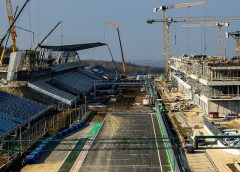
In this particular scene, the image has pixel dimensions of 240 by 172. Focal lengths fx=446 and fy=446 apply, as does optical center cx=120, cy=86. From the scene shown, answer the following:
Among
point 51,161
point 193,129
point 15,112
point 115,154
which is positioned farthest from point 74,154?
point 193,129

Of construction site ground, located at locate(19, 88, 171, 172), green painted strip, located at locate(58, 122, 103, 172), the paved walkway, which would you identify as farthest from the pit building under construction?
the paved walkway

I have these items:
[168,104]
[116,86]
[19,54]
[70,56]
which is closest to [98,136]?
[168,104]

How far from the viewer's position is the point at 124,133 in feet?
173

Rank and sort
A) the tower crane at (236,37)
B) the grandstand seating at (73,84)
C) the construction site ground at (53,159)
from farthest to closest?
the tower crane at (236,37)
the grandstand seating at (73,84)
the construction site ground at (53,159)

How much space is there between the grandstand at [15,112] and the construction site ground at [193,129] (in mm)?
18497

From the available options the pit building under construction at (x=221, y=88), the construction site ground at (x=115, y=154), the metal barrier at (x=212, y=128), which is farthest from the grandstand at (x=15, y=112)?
the pit building under construction at (x=221, y=88)

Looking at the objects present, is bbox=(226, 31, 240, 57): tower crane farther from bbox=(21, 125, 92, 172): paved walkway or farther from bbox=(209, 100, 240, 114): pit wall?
bbox=(21, 125, 92, 172): paved walkway

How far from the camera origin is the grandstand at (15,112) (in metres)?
49.0

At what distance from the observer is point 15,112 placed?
184 ft

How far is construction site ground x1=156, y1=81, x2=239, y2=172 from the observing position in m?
37.9

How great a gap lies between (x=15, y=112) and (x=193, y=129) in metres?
22.3

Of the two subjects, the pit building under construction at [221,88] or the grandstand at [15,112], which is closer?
the grandstand at [15,112]

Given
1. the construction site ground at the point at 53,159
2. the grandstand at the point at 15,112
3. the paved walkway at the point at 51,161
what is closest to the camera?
the paved walkway at the point at 51,161

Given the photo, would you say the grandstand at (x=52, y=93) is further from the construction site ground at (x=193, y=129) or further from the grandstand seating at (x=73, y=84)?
the construction site ground at (x=193, y=129)
